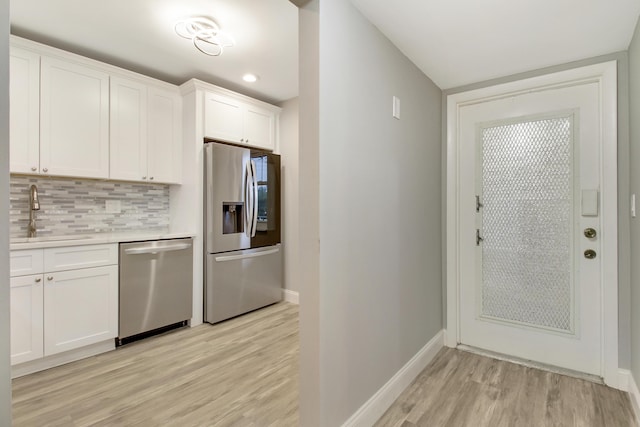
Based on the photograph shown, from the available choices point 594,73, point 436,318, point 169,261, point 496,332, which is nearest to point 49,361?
point 169,261

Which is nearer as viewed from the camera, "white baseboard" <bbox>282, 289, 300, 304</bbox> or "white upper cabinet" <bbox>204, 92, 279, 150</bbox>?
"white upper cabinet" <bbox>204, 92, 279, 150</bbox>

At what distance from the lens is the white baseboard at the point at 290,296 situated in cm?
384

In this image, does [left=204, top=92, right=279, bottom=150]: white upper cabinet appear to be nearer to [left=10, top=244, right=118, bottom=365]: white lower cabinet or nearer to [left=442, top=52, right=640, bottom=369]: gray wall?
[left=10, top=244, right=118, bottom=365]: white lower cabinet

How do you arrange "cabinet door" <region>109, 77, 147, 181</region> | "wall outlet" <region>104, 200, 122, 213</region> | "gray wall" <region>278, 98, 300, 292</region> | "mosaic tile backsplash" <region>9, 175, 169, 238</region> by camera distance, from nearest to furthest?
"mosaic tile backsplash" <region>9, 175, 169, 238</region>
"cabinet door" <region>109, 77, 147, 181</region>
"wall outlet" <region>104, 200, 122, 213</region>
"gray wall" <region>278, 98, 300, 292</region>

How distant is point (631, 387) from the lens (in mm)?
1981

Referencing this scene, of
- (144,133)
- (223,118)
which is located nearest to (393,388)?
(223,118)

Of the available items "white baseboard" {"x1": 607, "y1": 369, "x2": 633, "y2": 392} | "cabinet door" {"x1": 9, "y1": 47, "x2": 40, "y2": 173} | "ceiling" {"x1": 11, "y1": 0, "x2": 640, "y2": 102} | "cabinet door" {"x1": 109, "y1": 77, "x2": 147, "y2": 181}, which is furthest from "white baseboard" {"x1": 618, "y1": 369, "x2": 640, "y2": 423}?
"cabinet door" {"x1": 9, "y1": 47, "x2": 40, "y2": 173}

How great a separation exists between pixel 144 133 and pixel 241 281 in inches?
68.9

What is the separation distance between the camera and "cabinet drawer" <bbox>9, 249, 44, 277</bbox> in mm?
2135

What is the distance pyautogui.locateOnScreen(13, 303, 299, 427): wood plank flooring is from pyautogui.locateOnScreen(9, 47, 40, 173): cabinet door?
156 centimetres

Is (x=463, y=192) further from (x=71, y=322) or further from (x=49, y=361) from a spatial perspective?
(x=49, y=361)

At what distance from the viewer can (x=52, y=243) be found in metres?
2.28

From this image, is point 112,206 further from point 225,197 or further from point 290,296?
point 290,296

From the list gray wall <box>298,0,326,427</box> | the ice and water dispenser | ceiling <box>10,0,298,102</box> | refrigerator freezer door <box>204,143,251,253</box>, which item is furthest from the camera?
the ice and water dispenser
